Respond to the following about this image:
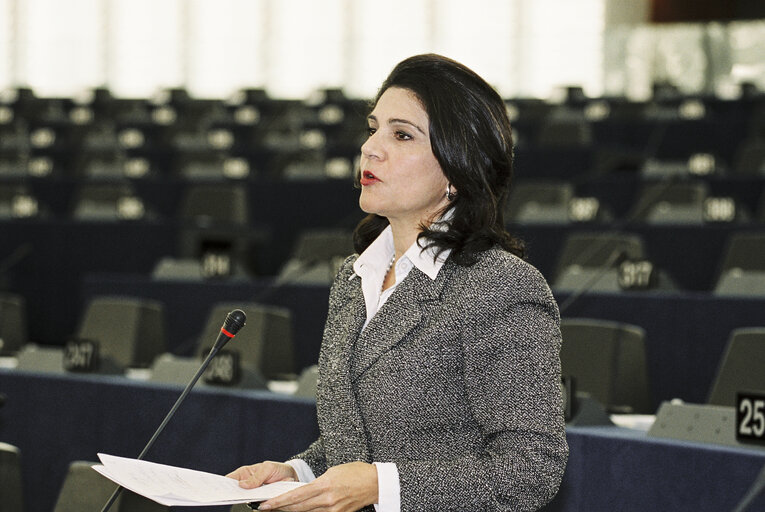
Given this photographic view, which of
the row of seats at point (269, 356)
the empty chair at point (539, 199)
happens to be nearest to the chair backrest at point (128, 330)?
the row of seats at point (269, 356)

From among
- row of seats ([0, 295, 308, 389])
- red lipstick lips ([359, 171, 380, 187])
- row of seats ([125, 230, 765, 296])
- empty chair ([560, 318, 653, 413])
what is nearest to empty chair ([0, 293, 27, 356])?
row of seats ([0, 295, 308, 389])

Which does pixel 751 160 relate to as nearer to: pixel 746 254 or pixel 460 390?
pixel 746 254

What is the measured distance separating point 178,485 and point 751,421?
1.20 m

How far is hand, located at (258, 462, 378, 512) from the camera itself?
1.63 m

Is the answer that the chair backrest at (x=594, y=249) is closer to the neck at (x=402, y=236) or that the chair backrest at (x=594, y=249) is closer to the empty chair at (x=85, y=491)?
the empty chair at (x=85, y=491)

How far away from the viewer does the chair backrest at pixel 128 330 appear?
4.62 meters

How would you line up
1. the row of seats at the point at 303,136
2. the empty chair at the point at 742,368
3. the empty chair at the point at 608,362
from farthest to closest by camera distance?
1. the row of seats at the point at 303,136
2. the empty chair at the point at 608,362
3. the empty chair at the point at 742,368

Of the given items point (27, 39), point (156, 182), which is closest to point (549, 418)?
point (156, 182)

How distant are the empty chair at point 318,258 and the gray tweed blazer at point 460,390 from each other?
3399mm

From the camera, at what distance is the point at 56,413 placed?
3404 mm

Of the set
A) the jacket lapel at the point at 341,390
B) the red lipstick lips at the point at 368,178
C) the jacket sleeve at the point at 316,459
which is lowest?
the jacket sleeve at the point at 316,459

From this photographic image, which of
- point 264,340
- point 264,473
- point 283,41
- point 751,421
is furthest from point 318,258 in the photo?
point 283,41

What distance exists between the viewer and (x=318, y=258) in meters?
5.99

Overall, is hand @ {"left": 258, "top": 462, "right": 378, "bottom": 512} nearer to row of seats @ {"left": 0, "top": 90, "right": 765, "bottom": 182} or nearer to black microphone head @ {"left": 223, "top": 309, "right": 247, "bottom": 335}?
black microphone head @ {"left": 223, "top": 309, "right": 247, "bottom": 335}
